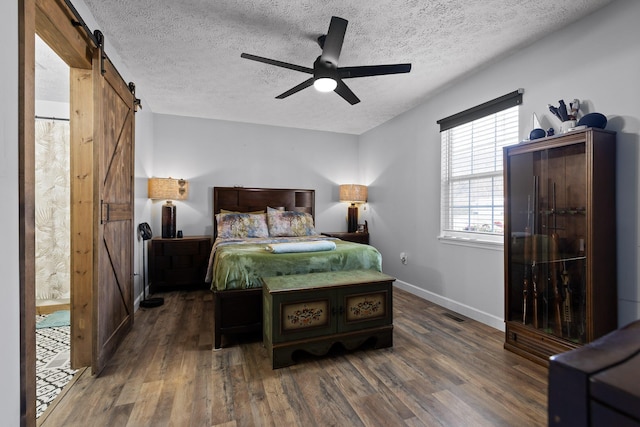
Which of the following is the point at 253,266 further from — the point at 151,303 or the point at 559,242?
the point at 559,242

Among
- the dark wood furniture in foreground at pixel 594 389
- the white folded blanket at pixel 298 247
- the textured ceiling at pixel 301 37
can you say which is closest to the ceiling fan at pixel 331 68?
the textured ceiling at pixel 301 37

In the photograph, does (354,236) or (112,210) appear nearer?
(112,210)

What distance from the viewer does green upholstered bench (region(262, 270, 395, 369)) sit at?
2180mm

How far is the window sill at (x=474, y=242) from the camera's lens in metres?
2.86

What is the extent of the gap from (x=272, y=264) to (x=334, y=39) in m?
1.91

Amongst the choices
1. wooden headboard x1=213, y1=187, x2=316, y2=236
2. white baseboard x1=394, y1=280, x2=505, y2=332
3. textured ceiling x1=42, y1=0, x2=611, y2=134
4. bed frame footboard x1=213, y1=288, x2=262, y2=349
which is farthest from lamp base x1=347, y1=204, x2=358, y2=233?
bed frame footboard x1=213, y1=288, x2=262, y2=349

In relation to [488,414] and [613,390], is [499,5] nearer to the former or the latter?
[613,390]

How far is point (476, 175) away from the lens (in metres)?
3.17

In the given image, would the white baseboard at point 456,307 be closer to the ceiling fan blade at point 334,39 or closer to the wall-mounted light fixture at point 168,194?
the ceiling fan blade at point 334,39

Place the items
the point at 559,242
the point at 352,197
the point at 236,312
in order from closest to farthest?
the point at 559,242
the point at 236,312
the point at 352,197

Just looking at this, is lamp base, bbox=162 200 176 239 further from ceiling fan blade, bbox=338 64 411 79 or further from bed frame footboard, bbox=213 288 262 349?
ceiling fan blade, bbox=338 64 411 79

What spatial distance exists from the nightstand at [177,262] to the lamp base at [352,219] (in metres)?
2.42

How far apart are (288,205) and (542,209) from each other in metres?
3.56

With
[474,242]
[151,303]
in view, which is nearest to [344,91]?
[474,242]
